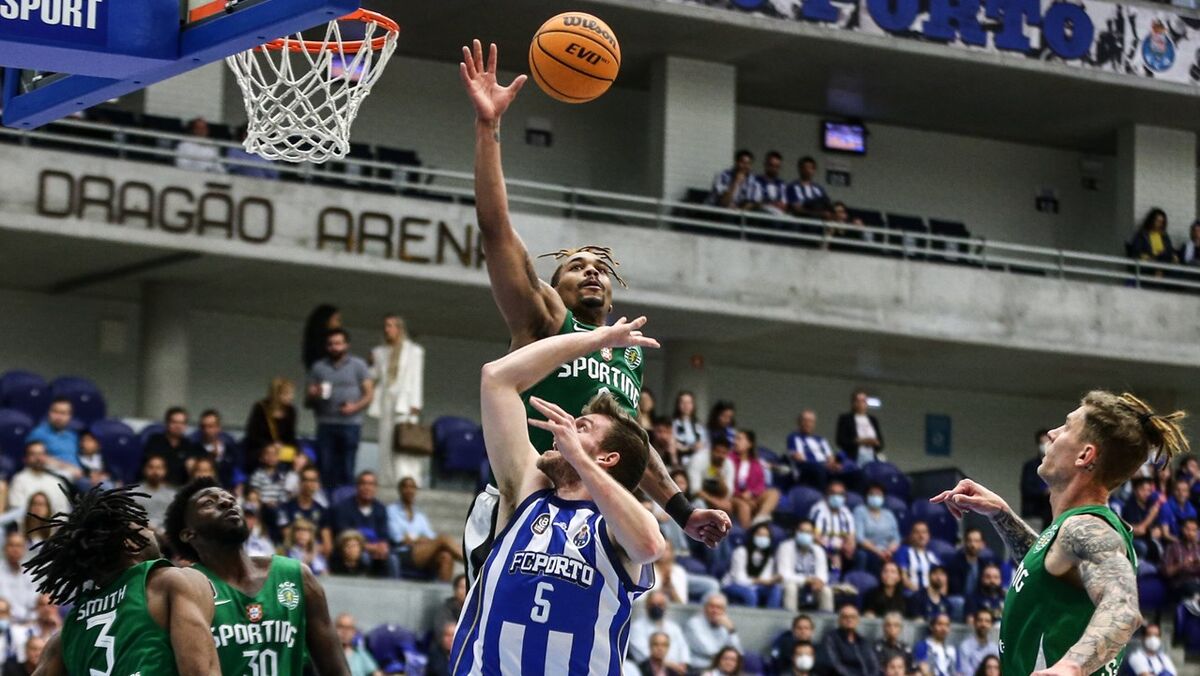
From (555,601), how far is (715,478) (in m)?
12.4

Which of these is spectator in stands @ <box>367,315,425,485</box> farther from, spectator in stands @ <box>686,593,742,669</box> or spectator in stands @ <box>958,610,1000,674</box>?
spectator in stands @ <box>958,610,1000,674</box>

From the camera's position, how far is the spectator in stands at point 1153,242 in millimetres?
25656

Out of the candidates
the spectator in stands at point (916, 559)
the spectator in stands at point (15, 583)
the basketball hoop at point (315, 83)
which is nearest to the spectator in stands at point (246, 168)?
the spectator in stands at point (15, 583)

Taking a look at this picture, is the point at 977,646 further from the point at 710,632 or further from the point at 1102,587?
the point at 1102,587

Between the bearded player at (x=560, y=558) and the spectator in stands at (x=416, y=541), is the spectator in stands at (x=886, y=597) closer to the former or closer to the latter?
the spectator in stands at (x=416, y=541)

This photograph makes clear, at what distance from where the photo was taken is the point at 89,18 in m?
7.37

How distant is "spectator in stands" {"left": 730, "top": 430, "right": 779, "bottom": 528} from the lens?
60.9 ft

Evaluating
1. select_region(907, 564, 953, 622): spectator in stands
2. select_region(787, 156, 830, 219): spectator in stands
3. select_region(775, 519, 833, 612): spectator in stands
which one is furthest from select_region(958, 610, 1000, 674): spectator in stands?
select_region(787, 156, 830, 219): spectator in stands

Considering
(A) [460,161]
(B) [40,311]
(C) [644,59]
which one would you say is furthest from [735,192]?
(B) [40,311]

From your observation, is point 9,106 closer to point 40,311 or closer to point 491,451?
point 491,451

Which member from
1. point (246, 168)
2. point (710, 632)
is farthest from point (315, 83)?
point (246, 168)

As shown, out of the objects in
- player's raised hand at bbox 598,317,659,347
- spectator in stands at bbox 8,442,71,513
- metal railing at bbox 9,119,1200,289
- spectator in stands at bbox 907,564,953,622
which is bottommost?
spectator in stands at bbox 907,564,953,622

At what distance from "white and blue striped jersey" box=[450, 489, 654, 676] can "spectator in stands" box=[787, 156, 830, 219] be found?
1765 cm

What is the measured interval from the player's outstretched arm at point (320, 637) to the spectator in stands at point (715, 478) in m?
10.9
